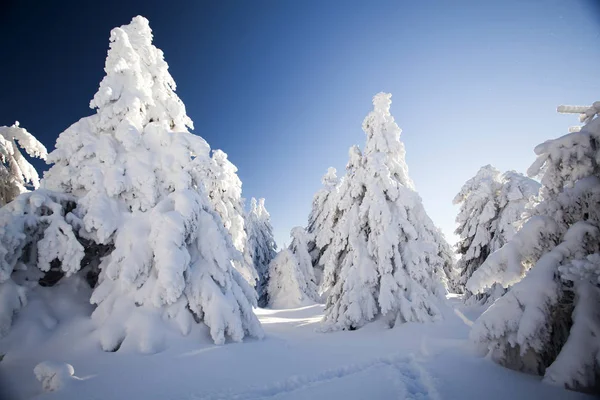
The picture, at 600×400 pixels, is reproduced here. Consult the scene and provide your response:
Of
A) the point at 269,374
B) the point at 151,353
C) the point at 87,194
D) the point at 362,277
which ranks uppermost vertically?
the point at 87,194

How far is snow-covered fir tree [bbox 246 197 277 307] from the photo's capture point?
33406 millimetres

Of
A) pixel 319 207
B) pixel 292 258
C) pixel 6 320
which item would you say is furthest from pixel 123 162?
pixel 319 207

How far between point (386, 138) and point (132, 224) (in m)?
12.9

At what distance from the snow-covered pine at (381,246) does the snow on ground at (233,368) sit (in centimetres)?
301

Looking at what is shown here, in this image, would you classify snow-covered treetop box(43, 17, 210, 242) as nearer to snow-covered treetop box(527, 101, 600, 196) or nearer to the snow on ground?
the snow on ground

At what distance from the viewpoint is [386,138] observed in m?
15.3

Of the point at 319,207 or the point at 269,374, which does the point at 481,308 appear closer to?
the point at 269,374

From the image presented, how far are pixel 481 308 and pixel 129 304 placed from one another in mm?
18039

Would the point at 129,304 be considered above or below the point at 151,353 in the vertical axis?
Answer: above

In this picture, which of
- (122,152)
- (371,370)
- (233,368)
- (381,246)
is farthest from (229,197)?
(371,370)

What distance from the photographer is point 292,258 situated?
1062 inches

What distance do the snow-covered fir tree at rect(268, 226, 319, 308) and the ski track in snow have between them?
1906 centimetres

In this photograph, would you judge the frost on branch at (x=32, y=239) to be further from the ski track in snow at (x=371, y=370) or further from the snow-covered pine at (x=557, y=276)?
the snow-covered pine at (x=557, y=276)

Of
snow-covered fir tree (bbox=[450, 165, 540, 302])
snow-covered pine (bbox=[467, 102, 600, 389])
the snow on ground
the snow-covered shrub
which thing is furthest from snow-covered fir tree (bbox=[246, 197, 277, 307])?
snow-covered pine (bbox=[467, 102, 600, 389])
